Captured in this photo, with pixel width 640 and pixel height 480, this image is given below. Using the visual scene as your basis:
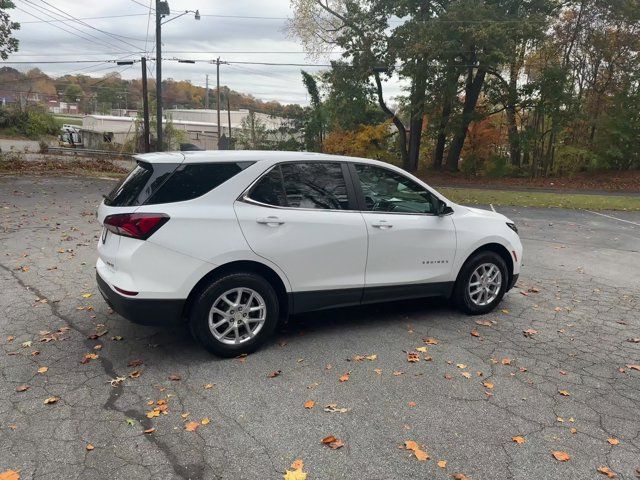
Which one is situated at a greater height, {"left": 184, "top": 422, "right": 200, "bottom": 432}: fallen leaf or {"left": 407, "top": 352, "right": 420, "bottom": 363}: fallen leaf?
{"left": 407, "top": 352, "right": 420, "bottom": 363}: fallen leaf

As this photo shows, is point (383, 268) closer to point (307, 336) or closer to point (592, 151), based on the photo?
point (307, 336)

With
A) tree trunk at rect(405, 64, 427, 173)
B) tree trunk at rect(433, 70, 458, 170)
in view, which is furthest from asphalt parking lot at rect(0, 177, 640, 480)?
tree trunk at rect(405, 64, 427, 173)

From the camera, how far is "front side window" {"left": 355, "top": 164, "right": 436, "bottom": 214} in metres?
4.73

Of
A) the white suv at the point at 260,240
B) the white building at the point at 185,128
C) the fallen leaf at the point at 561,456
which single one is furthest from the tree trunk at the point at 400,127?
the fallen leaf at the point at 561,456

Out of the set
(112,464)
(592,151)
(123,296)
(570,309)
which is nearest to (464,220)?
(570,309)

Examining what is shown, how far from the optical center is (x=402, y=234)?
475 cm

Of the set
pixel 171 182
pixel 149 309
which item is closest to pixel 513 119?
pixel 171 182

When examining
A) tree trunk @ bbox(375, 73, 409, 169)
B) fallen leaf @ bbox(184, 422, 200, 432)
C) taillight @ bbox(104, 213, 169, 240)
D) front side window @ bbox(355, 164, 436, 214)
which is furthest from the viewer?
tree trunk @ bbox(375, 73, 409, 169)

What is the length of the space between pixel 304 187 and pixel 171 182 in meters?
1.16

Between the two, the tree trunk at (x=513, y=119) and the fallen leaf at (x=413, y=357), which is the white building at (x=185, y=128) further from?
the fallen leaf at (x=413, y=357)

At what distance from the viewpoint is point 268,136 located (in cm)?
5053

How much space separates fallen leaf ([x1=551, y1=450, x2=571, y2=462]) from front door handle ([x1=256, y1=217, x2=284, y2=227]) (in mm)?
2543

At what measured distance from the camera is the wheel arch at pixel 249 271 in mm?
3932

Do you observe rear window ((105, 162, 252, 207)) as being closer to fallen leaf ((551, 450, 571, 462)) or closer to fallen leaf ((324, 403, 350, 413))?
fallen leaf ((324, 403, 350, 413))
